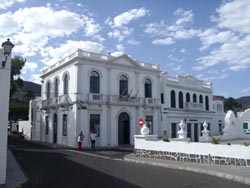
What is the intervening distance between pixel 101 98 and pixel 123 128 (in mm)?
4043

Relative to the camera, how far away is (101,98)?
28.2m

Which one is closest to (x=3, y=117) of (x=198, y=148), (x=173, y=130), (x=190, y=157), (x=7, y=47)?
(x=7, y=47)

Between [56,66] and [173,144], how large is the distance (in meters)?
20.3

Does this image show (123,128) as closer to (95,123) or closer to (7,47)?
(95,123)

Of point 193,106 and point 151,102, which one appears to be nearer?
point 151,102

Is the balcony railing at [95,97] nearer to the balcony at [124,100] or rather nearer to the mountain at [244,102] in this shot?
the balcony at [124,100]

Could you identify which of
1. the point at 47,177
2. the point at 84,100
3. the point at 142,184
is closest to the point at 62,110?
the point at 84,100

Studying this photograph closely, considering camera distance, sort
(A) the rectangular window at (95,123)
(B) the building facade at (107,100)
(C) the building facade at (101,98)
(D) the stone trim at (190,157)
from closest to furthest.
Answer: (D) the stone trim at (190,157)
(C) the building facade at (101,98)
(B) the building facade at (107,100)
(A) the rectangular window at (95,123)

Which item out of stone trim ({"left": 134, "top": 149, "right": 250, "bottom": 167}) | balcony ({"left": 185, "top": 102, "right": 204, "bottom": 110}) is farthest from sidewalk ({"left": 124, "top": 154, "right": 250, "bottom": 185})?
balcony ({"left": 185, "top": 102, "right": 204, "bottom": 110})

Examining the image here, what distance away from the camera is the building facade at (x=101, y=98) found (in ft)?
90.1

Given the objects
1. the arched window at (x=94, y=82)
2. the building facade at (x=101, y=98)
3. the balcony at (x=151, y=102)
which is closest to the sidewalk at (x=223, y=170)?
the building facade at (x=101, y=98)

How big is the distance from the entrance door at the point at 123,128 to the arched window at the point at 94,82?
369 cm

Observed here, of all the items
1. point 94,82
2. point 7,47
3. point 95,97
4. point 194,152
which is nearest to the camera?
point 7,47

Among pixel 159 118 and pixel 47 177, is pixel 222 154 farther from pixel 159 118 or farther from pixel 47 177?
pixel 159 118
